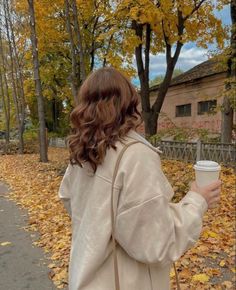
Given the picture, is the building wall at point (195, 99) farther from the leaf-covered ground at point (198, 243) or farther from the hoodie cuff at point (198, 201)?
the hoodie cuff at point (198, 201)

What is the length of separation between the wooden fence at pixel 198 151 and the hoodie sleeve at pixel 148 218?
32.8 feet

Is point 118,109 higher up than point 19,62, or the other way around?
point 19,62

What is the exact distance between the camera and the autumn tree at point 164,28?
12.3 m

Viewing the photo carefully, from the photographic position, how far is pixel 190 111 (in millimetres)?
24891

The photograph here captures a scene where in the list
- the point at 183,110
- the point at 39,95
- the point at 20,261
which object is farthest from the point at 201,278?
the point at 183,110

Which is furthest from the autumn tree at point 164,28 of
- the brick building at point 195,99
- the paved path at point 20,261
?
the paved path at point 20,261

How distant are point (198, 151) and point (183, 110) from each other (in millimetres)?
13990

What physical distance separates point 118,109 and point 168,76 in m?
14.1

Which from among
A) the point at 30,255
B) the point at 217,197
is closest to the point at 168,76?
the point at 30,255

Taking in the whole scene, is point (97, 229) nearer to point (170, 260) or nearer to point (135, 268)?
point (135, 268)

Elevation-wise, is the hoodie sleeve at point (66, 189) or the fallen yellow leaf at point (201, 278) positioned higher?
the hoodie sleeve at point (66, 189)

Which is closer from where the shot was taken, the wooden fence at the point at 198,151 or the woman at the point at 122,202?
the woman at the point at 122,202

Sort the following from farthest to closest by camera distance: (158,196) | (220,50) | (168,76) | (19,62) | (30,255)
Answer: (19,62) → (168,76) → (220,50) → (30,255) → (158,196)

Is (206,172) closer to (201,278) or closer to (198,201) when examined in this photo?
(198,201)
